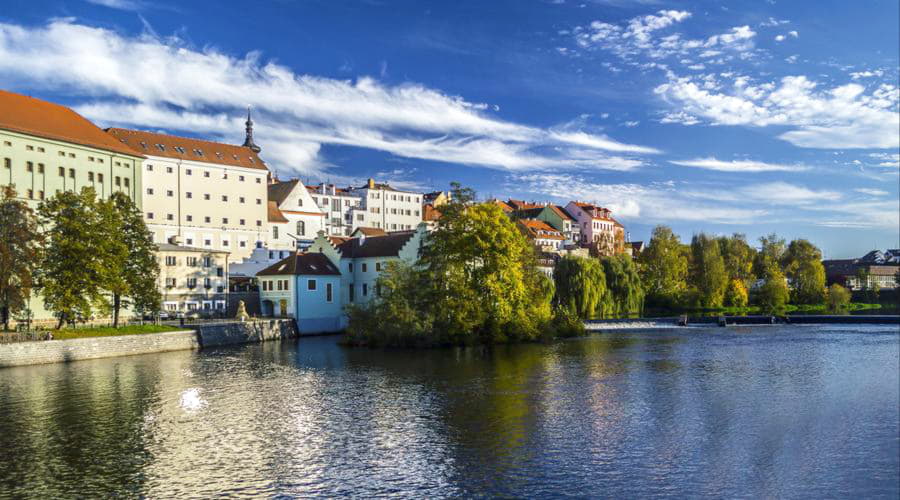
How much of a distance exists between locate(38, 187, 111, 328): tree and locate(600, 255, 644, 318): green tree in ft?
177

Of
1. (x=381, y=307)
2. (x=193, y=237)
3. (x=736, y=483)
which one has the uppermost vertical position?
(x=193, y=237)

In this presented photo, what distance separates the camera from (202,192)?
93.6m

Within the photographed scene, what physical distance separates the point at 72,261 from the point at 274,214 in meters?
48.8

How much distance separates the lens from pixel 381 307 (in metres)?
59.8

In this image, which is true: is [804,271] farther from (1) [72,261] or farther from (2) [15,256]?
(2) [15,256]

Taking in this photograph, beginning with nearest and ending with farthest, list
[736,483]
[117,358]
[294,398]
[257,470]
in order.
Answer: [736,483], [257,470], [294,398], [117,358]

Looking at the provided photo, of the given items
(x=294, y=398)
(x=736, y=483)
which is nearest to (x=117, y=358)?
(x=294, y=398)

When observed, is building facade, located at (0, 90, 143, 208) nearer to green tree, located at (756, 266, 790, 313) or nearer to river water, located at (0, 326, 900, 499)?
river water, located at (0, 326, 900, 499)

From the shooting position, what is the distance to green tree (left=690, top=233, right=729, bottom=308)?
101188 mm

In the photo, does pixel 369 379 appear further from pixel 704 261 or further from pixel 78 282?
pixel 704 261

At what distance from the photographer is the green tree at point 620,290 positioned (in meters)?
86.2

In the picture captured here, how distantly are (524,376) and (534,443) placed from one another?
52.7ft

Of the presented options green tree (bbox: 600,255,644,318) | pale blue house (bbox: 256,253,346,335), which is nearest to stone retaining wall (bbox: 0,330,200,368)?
pale blue house (bbox: 256,253,346,335)

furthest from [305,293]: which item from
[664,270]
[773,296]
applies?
[773,296]
